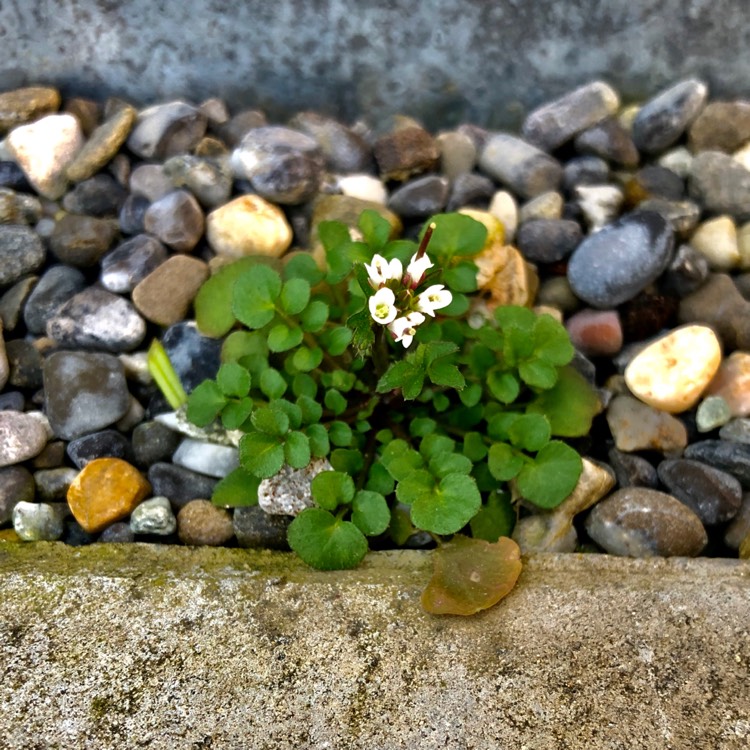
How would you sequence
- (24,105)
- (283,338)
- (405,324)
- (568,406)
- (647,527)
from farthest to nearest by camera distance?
(24,105) < (568,406) < (283,338) < (647,527) < (405,324)

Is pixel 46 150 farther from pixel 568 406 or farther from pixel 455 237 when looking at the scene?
pixel 568 406

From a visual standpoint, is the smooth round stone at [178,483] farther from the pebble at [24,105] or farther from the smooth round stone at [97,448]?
the pebble at [24,105]

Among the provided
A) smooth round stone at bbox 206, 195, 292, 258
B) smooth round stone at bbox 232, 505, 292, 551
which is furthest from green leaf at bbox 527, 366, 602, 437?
smooth round stone at bbox 206, 195, 292, 258

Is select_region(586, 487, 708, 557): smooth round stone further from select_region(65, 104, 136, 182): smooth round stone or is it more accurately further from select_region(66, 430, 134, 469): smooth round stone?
select_region(65, 104, 136, 182): smooth round stone

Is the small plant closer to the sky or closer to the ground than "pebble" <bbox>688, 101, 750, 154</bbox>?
closer to the ground

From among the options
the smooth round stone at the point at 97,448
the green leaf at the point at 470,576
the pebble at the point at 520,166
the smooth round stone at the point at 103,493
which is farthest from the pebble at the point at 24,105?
the green leaf at the point at 470,576

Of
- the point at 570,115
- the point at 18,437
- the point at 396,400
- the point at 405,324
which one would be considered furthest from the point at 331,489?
the point at 570,115
